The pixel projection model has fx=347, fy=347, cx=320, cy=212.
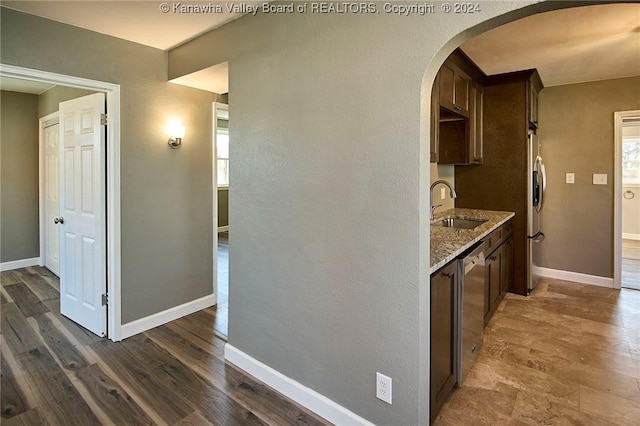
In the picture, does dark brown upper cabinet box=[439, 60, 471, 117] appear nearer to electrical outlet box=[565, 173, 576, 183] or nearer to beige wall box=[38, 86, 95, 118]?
electrical outlet box=[565, 173, 576, 183]

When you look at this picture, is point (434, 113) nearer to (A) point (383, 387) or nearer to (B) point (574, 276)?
(A) point (383, 387)

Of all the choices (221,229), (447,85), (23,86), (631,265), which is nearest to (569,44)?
(447,85)

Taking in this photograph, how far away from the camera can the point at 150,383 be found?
2268 millimetres

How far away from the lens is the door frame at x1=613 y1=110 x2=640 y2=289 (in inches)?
154

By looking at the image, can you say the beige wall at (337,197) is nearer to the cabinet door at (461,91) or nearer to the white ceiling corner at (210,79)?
the white ceiling corner at (210,79)

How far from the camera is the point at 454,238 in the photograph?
7.68 feet

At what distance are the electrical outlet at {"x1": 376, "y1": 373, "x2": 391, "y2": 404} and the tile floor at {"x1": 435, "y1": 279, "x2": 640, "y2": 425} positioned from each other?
0.42 meters

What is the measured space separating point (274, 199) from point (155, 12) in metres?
1.49

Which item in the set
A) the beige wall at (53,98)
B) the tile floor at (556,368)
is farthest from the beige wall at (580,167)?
the beige wall at (53,98)

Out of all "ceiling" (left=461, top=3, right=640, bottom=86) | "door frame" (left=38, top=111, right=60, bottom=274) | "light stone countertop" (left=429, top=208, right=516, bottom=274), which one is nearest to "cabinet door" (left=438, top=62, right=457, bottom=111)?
"ceiling" (left=461, top=3, right=640, bottom=86)

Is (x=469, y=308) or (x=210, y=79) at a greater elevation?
(x=210, y=79)

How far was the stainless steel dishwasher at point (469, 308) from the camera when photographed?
2.04 m

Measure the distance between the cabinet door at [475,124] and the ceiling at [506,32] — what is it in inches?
9.9

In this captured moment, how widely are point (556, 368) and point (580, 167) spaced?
2863mm
